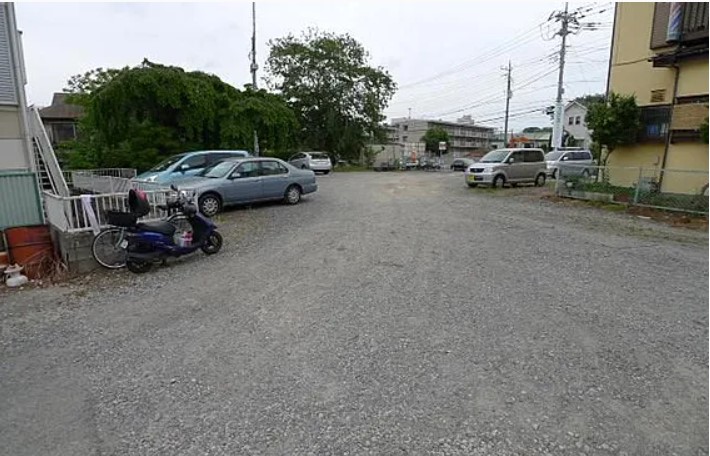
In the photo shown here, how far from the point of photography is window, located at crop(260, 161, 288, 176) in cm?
1083

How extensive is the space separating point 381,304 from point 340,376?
4.71 ft

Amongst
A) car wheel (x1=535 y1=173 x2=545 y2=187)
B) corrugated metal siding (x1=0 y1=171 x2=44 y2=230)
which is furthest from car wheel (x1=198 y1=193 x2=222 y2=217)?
car wheel (x1=535 y1=173 x2=545 y2=187)

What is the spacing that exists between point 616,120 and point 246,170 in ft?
35.3

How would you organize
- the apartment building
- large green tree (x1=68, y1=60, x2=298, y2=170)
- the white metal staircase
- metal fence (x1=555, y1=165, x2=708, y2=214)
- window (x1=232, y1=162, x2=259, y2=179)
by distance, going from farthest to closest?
large green tree (x1=68, y1=60, x2=298, y2=170), the apartment building, window (x1=232, y1=162, x2=259, y2=179), metal fence (x1=555, y1=165, x2=708, y2=214), the white metal staircase

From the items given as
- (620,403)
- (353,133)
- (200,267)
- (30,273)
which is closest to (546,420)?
(620,403)

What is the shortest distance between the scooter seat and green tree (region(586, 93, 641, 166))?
12161mm

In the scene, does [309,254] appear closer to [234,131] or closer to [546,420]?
[546,420]

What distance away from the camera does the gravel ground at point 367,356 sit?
2.44m

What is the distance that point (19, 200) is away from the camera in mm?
6234

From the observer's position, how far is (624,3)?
490 inches

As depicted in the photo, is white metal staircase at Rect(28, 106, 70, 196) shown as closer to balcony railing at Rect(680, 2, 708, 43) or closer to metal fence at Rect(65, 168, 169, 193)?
metal fence at Rect(65, 168, 169, 193)

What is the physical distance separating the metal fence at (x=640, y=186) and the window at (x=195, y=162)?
11245mm

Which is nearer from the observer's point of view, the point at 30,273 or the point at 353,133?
the point at 30,273

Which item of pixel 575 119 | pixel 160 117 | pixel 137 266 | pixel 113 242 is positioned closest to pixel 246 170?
pixel 113 242
